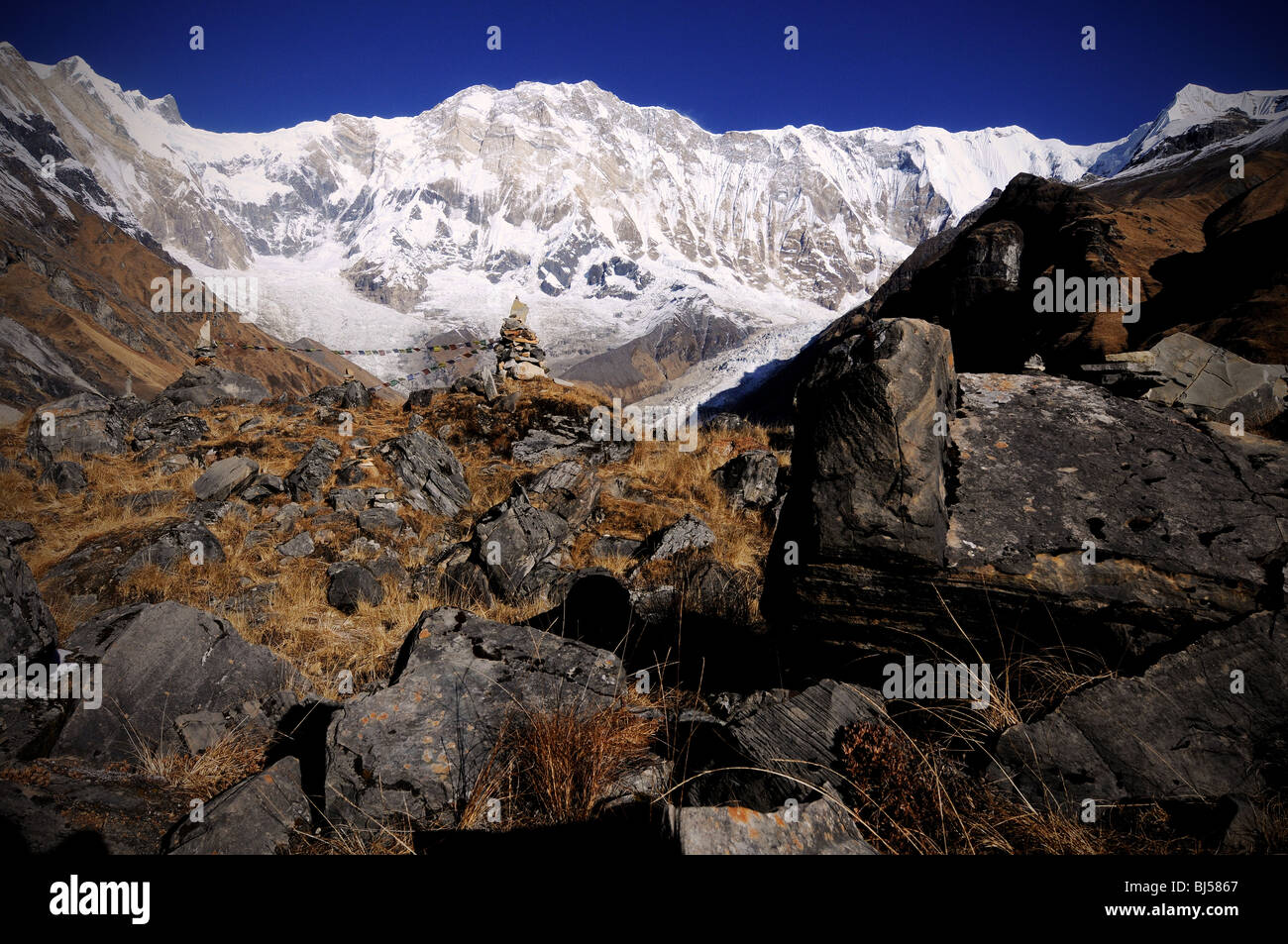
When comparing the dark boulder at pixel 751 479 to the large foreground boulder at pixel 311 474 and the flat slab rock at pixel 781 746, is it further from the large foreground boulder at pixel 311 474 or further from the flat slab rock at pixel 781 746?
the large foreground boulder at pixel 311 474

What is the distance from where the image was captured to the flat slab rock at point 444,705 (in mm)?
2549

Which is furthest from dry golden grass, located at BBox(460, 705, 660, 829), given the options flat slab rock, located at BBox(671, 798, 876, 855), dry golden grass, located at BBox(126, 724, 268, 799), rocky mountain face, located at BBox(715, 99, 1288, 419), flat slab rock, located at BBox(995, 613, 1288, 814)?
rocky mountain face, located at BBox(715, 99, 1288, 419)

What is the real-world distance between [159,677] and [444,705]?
1.94m

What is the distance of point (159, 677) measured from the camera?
10.9 ft

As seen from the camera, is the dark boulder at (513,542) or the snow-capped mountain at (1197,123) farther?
the snow-capped mountain at (1197,123)

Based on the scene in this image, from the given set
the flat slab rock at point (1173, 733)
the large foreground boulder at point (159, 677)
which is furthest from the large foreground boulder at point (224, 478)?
the flat slab rock at point (1173, 733)

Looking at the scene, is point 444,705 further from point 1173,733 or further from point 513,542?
point 513,542

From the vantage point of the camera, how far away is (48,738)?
9.06 ft

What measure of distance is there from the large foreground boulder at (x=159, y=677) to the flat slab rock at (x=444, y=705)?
117cm

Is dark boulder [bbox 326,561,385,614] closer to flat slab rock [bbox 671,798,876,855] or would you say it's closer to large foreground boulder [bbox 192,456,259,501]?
large foreground boulder [bbox 192,456,259,501]

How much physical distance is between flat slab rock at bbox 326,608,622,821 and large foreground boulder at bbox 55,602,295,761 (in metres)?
1.17

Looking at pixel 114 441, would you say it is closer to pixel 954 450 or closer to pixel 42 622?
pixel 42 622
